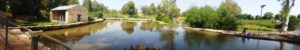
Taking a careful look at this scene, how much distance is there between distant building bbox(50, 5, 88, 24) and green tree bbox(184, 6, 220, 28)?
1727 centimetres

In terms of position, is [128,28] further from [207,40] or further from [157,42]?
[157,42]

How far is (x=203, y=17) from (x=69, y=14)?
19.8 metres

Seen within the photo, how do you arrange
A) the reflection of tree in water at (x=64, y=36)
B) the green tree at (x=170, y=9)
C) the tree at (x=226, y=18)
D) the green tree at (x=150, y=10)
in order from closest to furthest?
the reflection of tree in water at (x=64, y=36)
the tree at (x=226, y=18)
the green tree at (x=170, y=9)
the green tree at (x=150, y=10)

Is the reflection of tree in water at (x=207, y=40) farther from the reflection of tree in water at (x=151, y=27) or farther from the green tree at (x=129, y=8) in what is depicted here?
the green tree at (x=129, y=8)

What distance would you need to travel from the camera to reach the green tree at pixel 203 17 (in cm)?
4494

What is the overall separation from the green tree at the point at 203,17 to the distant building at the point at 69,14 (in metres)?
17.3

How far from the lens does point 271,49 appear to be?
2345 centimetres

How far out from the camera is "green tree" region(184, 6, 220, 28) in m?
44.9

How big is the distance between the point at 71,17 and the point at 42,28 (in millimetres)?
15241

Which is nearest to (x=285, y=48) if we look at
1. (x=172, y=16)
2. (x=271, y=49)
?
(x=271, y=49)

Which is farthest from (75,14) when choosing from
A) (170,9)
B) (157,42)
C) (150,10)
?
(150,10)

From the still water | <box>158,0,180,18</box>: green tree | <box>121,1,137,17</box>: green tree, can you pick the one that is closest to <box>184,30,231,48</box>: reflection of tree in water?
the still water

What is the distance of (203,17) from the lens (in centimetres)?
4662

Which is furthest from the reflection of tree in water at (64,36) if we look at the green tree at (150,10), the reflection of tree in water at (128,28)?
the green tree at (150,10)
